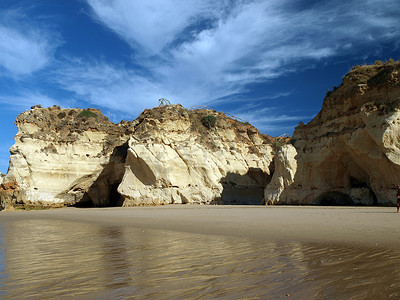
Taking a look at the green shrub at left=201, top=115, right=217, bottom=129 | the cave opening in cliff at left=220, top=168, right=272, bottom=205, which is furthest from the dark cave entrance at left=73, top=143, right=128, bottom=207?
the cave opening in cliff at left=220, top=168, right=272, bottom=205

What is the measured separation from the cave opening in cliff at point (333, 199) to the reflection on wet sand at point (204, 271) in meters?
16.5

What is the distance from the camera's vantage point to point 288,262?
4.20 m

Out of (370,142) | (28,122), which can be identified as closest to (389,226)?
(370,142)

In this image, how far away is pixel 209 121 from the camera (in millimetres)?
30734

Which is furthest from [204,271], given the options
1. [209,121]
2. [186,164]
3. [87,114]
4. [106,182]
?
[87,114]

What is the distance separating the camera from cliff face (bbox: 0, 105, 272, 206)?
25.4 metres

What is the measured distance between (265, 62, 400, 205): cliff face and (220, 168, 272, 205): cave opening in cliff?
485cm

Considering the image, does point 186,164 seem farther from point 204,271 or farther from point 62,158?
point 204,271

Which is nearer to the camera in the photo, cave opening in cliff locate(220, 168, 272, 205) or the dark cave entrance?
cave opening in cliff locate(220, 168, 272, 205)

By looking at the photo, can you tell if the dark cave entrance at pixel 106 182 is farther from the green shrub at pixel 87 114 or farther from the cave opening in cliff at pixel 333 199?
the cave opening in cliff at pixel 333 199

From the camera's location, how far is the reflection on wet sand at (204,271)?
9.70 ft

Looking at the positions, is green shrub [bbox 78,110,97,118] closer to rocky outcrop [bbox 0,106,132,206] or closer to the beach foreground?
rocky outcrop [bbox 0,106,132,206]

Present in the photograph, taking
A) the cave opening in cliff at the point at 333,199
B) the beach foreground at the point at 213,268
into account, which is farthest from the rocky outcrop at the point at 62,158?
the beach foreground at the point at 213,268

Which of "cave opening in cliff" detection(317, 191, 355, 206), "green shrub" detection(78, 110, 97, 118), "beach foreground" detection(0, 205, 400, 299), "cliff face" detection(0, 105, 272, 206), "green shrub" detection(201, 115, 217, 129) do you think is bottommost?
"cave opening in cliff" detection(317, 191, 355, 206)
